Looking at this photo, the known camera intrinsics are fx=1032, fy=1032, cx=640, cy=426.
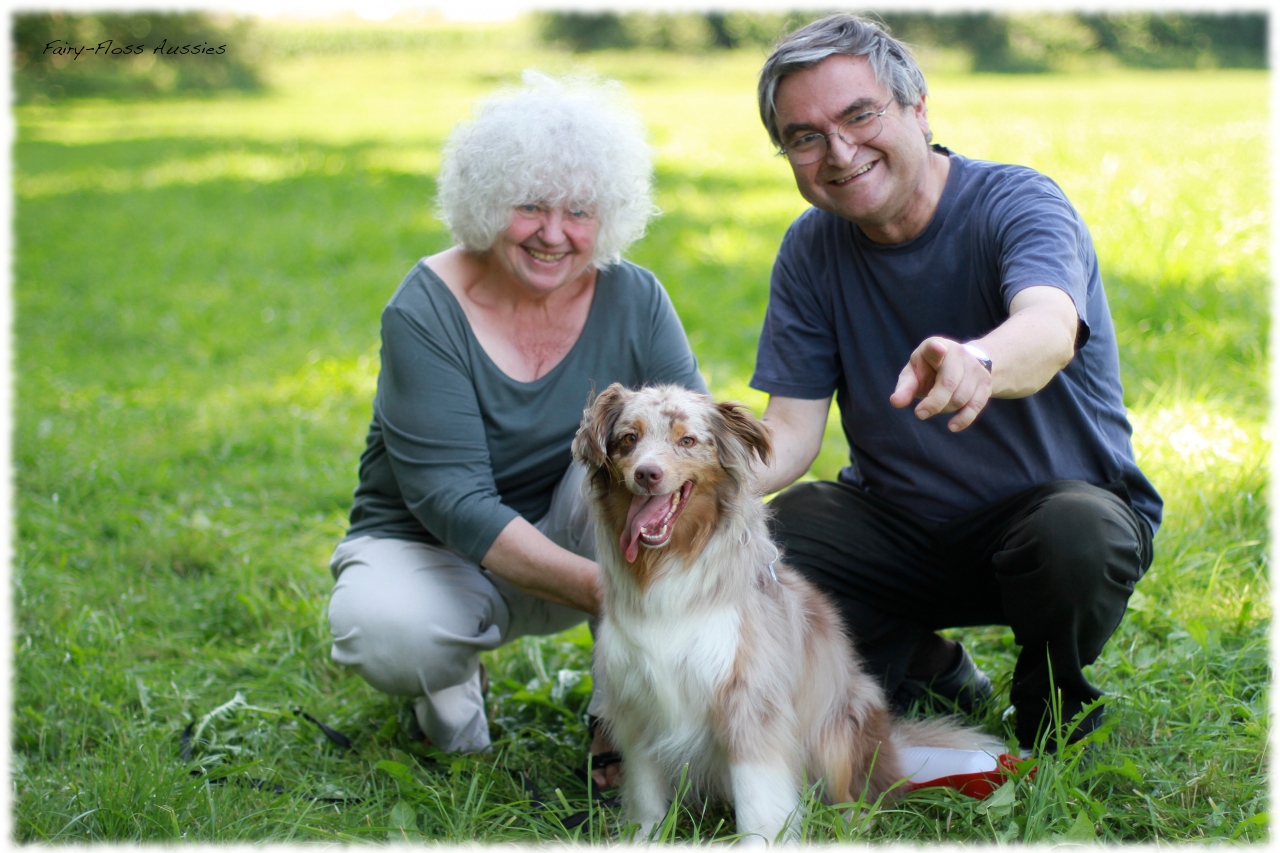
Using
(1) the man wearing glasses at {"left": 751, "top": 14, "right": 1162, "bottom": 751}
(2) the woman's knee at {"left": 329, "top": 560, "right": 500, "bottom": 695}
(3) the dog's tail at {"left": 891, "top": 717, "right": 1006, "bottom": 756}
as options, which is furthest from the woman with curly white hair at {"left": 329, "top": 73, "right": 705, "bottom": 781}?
(3) the dog's tail at {"left": 891, "top": 717, "right": 1006, "bottom": 756}

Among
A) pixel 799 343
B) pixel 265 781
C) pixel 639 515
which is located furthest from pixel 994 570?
pixel 265 781

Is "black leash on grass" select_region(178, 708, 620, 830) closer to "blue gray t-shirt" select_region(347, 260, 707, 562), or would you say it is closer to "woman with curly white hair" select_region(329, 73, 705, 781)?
"woman with curly white hair" select_region(329, 73, 705, 781)

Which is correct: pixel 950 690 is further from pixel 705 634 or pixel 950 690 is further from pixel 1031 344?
pixel 1031 344

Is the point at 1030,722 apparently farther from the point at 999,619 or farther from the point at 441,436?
the point at 441,436

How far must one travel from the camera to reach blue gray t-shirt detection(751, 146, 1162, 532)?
2.86 meters

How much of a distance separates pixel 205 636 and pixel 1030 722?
3.02 meters

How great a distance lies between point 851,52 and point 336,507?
3.40 meters

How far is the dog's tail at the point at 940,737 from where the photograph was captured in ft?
9.27

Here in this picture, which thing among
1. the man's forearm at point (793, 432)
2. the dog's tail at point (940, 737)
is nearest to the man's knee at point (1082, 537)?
the dog's tail at point (940, 737)

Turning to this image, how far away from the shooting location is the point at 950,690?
3318mm

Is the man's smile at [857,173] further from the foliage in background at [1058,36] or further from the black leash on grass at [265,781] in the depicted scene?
the foliage in background at [1058,36]

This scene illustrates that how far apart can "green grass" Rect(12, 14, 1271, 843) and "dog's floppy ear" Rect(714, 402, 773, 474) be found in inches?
36.2

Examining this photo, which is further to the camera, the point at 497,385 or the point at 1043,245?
the point at 497,385

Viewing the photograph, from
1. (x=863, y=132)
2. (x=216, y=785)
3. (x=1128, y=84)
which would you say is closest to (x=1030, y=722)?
(x=863, y=132)
